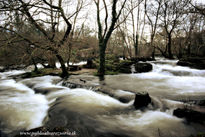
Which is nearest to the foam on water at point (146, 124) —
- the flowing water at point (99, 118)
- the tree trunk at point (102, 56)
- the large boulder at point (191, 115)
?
the flowing water at point (99, 118)

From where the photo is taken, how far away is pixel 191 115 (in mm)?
3244

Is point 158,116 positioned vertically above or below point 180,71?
below

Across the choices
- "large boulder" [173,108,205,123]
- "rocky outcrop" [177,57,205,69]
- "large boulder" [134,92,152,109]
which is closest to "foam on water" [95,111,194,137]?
"large boulder" [173,108,205,123]

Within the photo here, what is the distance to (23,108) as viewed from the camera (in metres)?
4.81

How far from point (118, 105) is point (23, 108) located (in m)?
3.70

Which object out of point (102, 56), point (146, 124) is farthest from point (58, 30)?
point (146, 124)

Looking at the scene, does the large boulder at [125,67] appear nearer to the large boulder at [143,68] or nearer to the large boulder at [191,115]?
the large boulder at [143,68]

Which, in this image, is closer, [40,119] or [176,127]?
[176,127]

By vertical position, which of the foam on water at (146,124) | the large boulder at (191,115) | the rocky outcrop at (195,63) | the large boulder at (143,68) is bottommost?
the foam on water at (146,124)

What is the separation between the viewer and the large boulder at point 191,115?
312 cm

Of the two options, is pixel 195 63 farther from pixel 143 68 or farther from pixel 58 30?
pixel 58 30

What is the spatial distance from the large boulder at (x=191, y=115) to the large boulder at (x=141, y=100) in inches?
37.1

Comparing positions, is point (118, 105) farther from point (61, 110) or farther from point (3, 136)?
point (3, 136)

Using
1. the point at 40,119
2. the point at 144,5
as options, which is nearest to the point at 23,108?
the point at 40,119
